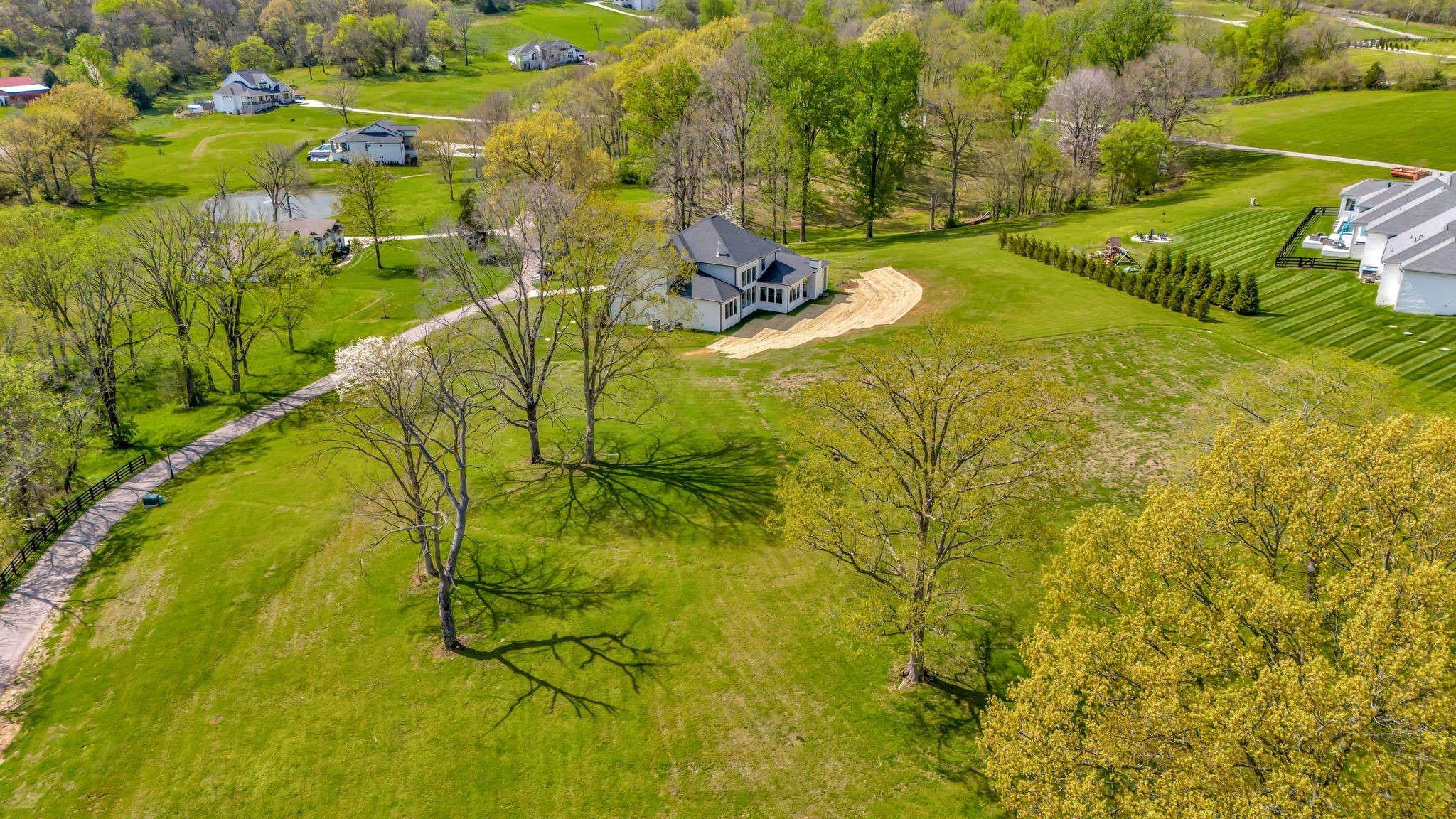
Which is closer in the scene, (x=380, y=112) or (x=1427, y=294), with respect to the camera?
(x=1427, y=294)

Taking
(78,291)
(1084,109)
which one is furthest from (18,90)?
(1084,109)

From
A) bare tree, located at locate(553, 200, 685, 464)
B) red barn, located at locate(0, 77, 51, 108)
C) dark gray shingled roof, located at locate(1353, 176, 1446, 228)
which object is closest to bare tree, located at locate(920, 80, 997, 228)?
dark gray shingled roof, located at locate(1353, 176, 1446, 228)

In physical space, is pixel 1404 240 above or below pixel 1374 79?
below

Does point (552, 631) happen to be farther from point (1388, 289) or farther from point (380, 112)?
point (380, 112)

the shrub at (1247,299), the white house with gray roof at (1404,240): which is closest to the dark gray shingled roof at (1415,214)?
the white house with gray roof at (1404,240)

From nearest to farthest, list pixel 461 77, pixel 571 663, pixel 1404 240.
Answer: pixel 571 663, pixel 1404 240, pixel 461 77

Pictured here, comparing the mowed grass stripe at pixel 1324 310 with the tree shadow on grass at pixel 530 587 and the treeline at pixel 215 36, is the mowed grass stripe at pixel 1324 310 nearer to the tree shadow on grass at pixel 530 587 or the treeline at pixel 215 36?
the tree shadow on grass at pixel 530 587
